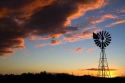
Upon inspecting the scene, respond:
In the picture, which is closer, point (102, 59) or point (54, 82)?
point (54, 82)

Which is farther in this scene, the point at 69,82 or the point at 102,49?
the point at 102,49

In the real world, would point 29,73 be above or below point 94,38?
below

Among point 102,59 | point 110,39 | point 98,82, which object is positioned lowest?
point 98,82

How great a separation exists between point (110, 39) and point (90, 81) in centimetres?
1802

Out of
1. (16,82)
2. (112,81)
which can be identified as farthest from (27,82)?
(112,81)

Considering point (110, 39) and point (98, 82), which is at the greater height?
point (110, 39)

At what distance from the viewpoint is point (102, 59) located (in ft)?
166

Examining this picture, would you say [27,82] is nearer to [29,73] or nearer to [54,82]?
[54,82]

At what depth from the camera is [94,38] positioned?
2074 inches

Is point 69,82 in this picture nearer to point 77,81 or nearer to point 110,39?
point 77,81

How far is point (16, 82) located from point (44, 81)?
11.3 ft

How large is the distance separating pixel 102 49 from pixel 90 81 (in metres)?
16.8

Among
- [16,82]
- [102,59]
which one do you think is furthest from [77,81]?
[102,59]

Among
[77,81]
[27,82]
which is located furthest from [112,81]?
[27,82]
